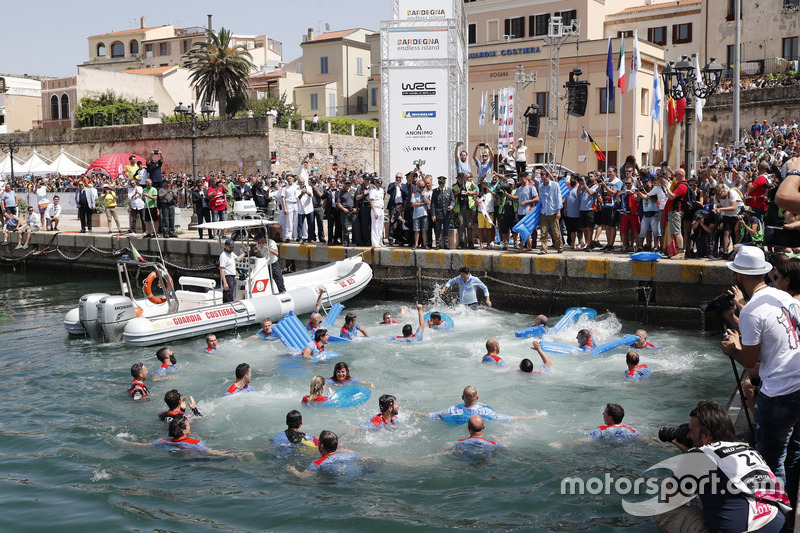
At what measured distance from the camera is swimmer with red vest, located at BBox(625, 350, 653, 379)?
10.7 m

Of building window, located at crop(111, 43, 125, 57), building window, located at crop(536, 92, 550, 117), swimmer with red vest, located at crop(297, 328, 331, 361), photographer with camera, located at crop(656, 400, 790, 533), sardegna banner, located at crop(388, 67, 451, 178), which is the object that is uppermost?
building window, located at crop(111, 43, 125, 57)

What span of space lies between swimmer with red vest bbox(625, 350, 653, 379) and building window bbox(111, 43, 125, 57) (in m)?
72.4

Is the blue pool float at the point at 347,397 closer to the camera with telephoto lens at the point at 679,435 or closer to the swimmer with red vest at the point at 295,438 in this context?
the swimmer with red vest at the point at 295,438

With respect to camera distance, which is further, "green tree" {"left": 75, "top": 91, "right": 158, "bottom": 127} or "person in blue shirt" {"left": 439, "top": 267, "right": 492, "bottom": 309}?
"green tree" {"left": 75, "top": 91, "right": 158, "bottom": 127}

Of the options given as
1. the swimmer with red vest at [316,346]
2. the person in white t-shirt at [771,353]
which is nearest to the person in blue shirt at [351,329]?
the swimmer with red vest at [316,346]

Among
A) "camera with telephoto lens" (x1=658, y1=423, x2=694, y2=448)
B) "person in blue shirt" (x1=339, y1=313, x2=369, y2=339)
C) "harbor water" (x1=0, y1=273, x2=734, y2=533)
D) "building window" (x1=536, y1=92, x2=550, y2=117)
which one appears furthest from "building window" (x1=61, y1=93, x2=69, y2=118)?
"camera with telephoto lens" (x1=658, y1=423, x2=694, y2=448)

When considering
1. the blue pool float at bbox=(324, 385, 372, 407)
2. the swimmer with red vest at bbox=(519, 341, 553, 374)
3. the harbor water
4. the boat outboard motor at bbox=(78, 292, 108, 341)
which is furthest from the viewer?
the boat outboard motor at bbox=(78, 292, 108, 341)

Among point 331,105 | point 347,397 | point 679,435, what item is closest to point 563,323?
point 347,397

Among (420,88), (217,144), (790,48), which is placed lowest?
(420,88)

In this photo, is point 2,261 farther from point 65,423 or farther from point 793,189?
point 793,189

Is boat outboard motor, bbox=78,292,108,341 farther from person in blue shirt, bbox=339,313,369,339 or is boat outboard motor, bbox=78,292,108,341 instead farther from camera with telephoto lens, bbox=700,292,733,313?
camera with telephoto lens, bbox=700,292,733,313

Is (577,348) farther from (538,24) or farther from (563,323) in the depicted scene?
(538,24)

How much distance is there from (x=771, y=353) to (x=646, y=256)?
930 cm

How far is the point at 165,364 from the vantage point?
1138cm
